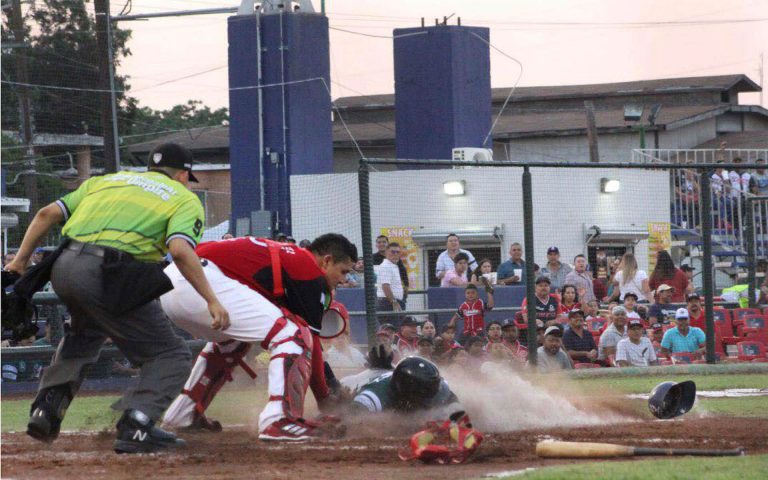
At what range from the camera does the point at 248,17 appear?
27.9 m

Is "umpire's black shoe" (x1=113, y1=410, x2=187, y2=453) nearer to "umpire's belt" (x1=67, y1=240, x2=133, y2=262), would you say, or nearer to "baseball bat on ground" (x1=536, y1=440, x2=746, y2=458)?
"umpire's belt" (x1=67, y1=240, x2=133, y2=262)

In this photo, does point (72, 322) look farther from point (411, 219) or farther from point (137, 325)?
point (411, 219)

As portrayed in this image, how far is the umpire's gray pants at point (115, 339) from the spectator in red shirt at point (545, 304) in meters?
8.28

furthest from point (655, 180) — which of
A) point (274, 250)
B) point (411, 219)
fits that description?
point (274, 250)

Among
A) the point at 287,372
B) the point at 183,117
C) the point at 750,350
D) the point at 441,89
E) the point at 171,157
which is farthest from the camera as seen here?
the point at 183,117

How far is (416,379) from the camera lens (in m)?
8.05

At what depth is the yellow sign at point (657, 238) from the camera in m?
19.2

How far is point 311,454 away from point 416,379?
1.22 m

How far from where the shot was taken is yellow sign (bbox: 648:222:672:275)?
19.2 metres

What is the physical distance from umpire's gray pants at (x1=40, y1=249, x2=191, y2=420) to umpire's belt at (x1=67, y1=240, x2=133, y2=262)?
26 millimetres

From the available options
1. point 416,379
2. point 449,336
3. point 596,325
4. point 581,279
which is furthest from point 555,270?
point 416,379

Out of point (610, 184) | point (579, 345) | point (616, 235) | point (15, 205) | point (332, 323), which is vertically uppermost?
point (15, 205)

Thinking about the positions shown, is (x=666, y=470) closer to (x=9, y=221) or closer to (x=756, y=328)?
(x=756, y=328)

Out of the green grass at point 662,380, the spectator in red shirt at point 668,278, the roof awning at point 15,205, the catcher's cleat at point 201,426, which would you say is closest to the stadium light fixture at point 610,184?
the spectator in red shirt at point 668,278
